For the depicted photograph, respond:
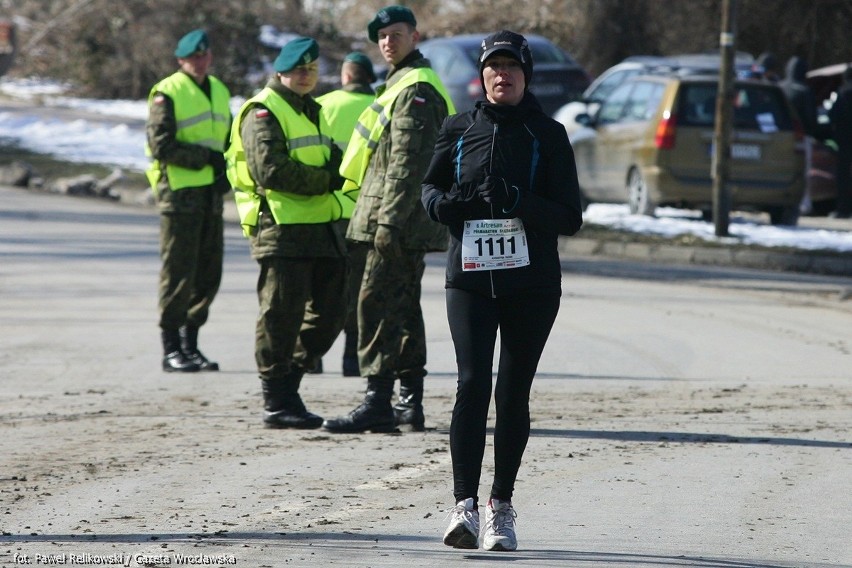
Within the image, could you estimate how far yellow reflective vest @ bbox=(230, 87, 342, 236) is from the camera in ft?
28.3

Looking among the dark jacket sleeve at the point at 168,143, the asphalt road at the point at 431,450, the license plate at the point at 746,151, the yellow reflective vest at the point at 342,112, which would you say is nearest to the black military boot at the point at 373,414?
the asphalt road at the point at 431,450

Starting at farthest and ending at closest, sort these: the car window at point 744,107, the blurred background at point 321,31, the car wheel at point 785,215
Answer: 1. the blurred background at point 321,31
2. the car wheel at point 785,215
3. the car window at point 744,107

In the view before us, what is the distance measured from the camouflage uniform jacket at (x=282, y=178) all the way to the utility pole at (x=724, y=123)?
1065 cm

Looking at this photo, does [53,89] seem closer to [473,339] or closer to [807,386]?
[807,386]

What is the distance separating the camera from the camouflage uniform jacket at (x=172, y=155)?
34.7 ft

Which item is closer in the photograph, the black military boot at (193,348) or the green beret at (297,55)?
the green beret at (297,55)

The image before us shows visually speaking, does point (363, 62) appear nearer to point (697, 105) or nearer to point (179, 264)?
point (179, 264)

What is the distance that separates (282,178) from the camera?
8484mm

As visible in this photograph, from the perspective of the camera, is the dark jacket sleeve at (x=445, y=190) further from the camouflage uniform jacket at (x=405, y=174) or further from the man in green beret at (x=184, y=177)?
the man in green beret at (x=184, y=177)

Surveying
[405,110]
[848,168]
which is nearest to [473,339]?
[405,110]

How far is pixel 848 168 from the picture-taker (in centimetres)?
2178

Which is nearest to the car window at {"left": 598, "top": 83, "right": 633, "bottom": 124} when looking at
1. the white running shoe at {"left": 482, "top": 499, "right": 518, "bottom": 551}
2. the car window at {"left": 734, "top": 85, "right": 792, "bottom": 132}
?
the car window at {"left": 734, "top": 85, "right": 792, "bottom": 132}

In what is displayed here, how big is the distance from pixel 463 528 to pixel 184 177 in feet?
17.0

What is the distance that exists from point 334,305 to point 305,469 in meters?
1.57
